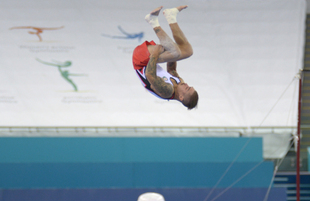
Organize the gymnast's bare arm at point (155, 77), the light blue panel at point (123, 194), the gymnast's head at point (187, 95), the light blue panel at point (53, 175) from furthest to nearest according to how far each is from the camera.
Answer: the light blue panel at point (53, 175) < the light blue panel at point (123, 194) < the gymnast's head at point (187, 95) < the gymnast's bare arm at point (155, 77)

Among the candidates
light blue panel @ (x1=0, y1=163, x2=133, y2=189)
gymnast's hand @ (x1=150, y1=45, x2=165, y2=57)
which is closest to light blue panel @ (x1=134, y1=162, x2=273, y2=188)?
light blue panel @ (x1=0, y1=163, x2=133, y2=189)

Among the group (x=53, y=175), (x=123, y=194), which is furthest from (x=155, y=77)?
(x=53, y=175)

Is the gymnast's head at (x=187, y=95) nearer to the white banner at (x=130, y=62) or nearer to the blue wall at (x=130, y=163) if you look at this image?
the blue wall at (x=130, y=163)

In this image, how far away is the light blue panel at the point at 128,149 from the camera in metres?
6.12

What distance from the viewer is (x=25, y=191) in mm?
5523

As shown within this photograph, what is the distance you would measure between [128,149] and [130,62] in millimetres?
1679

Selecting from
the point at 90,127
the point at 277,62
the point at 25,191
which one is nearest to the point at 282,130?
the point at 277,62

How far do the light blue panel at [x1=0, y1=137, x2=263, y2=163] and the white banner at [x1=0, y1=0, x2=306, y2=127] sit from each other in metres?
0.48

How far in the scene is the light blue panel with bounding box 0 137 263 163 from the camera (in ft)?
20.1

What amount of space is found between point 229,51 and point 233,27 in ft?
1.55

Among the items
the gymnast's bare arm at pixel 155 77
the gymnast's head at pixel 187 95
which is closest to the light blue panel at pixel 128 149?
the gymnast's head at pixel 187 95

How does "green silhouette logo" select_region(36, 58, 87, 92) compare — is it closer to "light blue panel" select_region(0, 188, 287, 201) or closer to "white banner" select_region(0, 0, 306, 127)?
"white banner" select_region(0, 0, 306, 127)

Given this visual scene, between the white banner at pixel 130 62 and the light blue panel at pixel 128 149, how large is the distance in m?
0.48

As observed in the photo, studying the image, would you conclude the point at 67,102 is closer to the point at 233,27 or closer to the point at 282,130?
the point at 233,27
